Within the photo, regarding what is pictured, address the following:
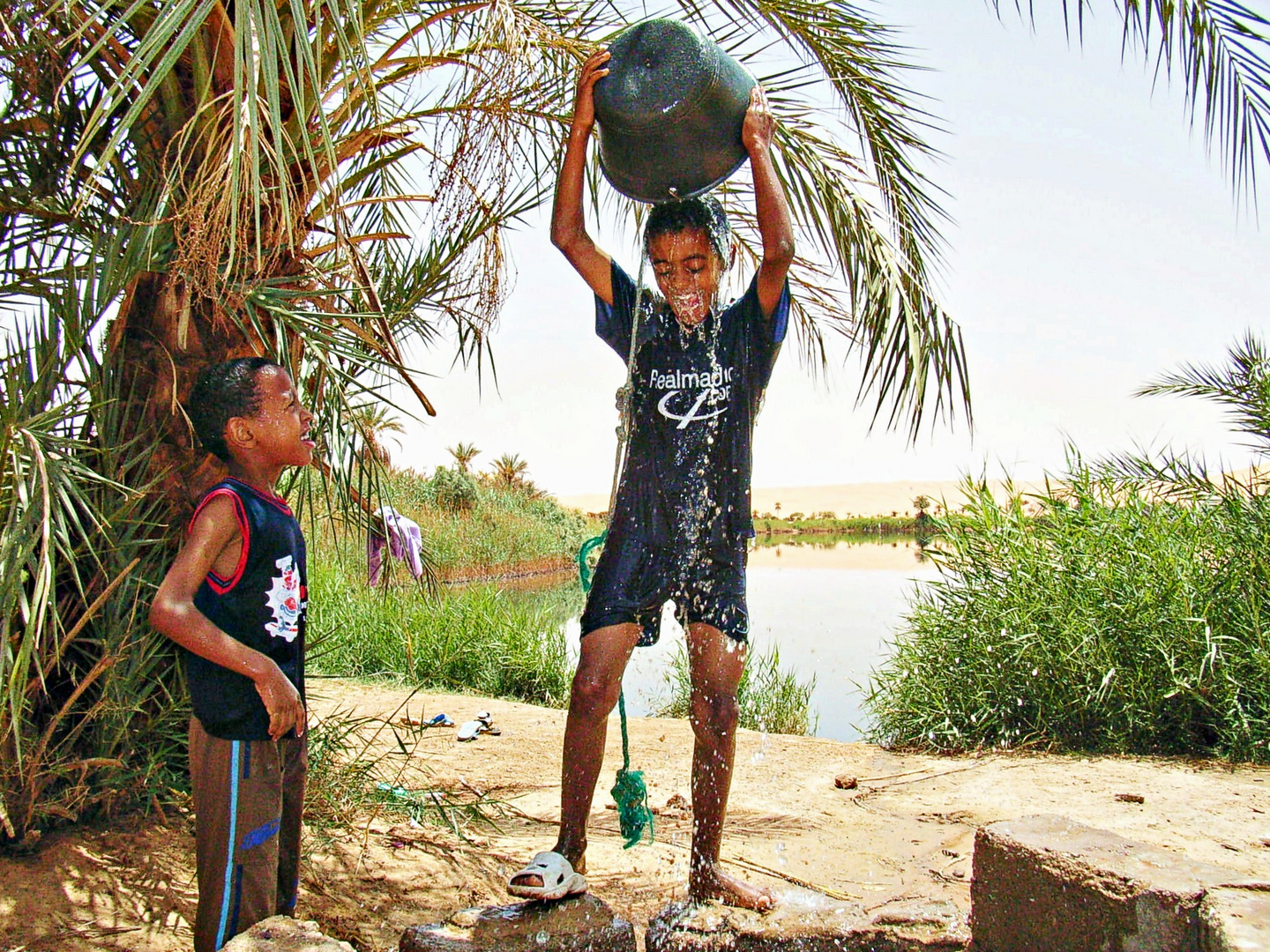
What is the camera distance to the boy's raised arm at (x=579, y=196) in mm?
2650

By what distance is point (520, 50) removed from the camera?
122 inches

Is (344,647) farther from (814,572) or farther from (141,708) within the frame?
(814,572)

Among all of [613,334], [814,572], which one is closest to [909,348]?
[613,334]

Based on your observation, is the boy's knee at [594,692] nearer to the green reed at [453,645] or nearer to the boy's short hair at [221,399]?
the boy's short hair at [221,399]

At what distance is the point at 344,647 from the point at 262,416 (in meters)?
6.41

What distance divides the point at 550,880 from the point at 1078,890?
1.19 metres

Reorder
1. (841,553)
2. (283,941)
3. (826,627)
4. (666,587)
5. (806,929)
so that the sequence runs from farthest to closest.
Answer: (841,553), (826,627), (666,587), (806,929), (283,941)

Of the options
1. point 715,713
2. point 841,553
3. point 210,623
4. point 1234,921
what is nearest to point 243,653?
point 210,623

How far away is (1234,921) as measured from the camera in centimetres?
191

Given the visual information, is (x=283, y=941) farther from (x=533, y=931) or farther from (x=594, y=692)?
(x=594, y=692)

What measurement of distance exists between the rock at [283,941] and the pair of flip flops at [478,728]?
3.84 m

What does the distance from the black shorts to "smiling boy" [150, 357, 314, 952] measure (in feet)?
2.47

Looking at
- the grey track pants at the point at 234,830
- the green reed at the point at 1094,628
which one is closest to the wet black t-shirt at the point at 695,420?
the grey track pants at the point at 234,830

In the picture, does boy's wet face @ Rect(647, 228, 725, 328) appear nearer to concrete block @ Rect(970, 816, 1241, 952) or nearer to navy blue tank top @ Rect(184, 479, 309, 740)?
navy blue tank top @ Rect(184, 479, 309, 740)
